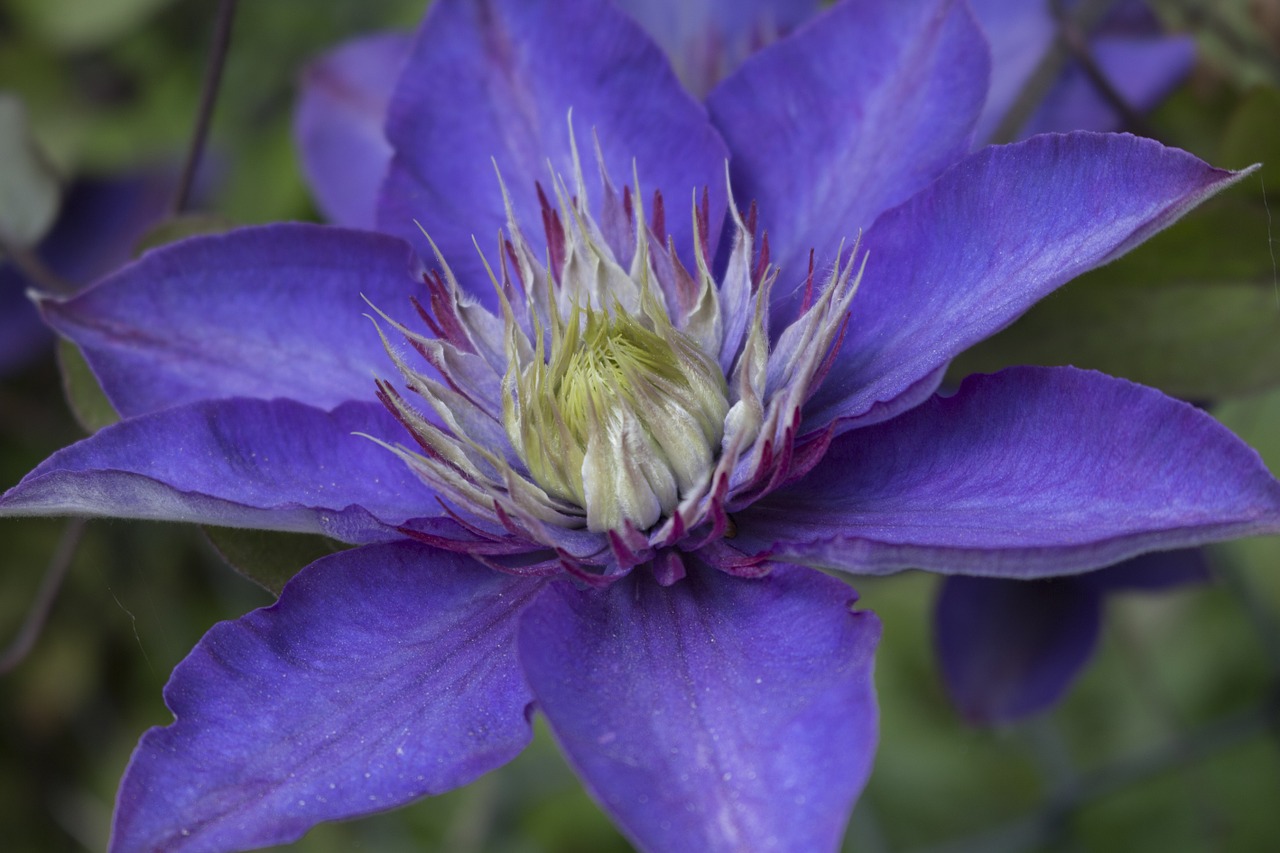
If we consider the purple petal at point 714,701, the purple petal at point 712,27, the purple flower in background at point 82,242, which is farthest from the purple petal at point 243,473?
the purple flower in background at point 82,242

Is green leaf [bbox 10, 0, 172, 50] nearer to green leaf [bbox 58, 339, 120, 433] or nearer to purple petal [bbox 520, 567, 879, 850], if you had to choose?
green leaf [bbox 58, 339, 120, 433]

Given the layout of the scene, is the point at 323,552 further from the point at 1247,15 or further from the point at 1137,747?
the point at 1137,747

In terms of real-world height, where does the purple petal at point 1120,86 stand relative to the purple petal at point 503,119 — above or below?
below

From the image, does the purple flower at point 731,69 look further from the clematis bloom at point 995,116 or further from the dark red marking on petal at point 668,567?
the dark red marking on petal at point 668,567

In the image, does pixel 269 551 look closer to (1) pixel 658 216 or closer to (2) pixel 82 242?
(1) pixel 658 216

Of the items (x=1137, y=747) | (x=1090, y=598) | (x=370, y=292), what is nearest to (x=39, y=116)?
(x=370, y=292)

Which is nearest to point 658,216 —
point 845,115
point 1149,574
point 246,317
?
point 845,115
